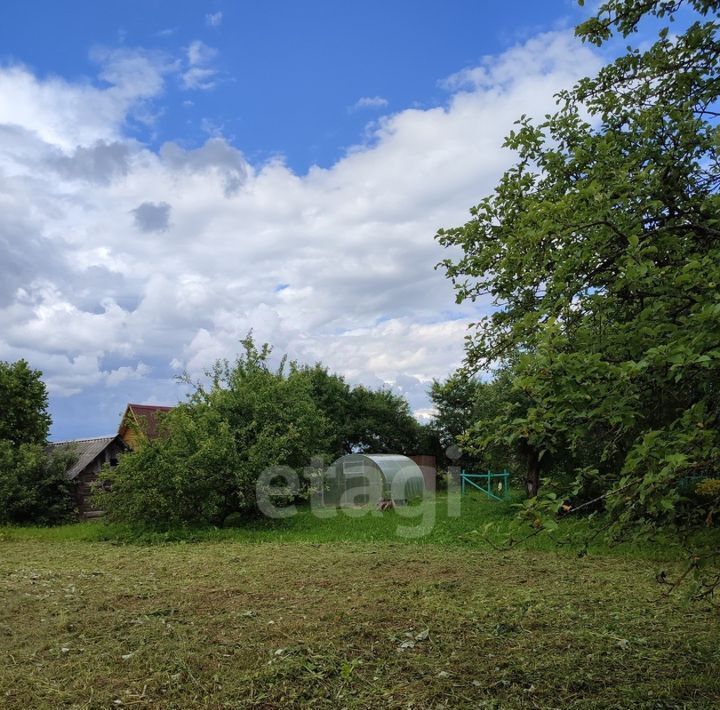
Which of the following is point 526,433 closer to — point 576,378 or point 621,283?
point 576,378

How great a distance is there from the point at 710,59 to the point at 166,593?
26.0 ft

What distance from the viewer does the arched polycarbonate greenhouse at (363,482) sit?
2034 cm

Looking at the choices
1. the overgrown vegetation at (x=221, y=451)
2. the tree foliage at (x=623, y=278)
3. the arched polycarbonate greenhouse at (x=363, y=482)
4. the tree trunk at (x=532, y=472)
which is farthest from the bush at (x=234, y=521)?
the tree foliage at (x=623, y=278)

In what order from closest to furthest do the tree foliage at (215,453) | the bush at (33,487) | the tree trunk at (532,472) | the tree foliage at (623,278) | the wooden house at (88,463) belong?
1. the tree foliage at (623,278)
2. the tree foliage at (215,453)
3. the tree trunk at (532,472)
4. the bush at (33,487)
5. the wooden house at (88,463)

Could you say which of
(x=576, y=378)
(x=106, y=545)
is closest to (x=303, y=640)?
(x=576, y=378)

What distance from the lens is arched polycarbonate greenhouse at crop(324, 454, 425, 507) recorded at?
20344 millimetres

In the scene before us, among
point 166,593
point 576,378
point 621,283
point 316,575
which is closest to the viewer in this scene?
point 576,378

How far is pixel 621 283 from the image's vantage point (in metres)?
3.54

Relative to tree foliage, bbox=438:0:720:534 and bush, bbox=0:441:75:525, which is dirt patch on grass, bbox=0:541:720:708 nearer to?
tree foliage, bbox=438:0:720:534

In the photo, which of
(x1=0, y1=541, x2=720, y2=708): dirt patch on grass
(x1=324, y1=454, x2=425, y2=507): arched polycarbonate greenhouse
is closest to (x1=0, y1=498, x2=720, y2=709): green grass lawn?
(x1=0, y1=541, x2=720, y2=708): dirt patch on grass

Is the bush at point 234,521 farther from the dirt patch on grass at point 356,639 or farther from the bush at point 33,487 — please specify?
the dirt patch on grass at point 356,639

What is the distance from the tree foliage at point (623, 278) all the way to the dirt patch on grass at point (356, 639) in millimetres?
1460

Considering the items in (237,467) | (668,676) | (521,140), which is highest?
(521,140)

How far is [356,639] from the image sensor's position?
18.0 feet
